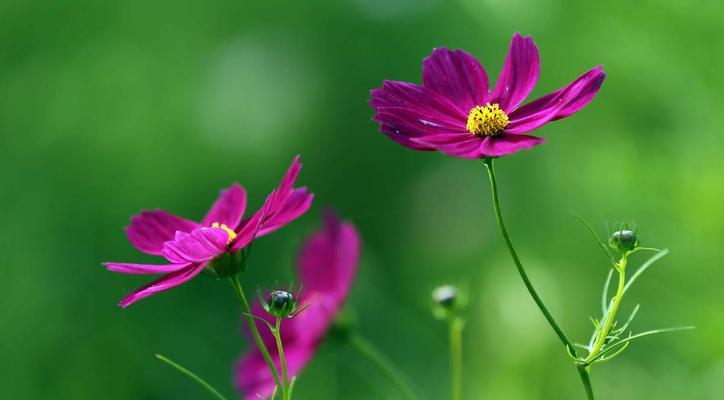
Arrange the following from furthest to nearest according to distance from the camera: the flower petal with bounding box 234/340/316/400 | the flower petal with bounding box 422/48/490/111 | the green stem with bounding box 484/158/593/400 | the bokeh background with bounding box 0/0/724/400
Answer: the bokeh background with bounding box 0/0/724/400
the flower petal with bounding box 234/340/316/400
the flower petal with bounding box 422/48/490/111
the green stem with bounding box 484/158/593/400

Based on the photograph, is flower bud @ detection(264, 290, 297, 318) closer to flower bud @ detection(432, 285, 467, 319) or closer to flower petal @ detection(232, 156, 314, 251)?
flower petal @ detection(232, 156, 314, 251)

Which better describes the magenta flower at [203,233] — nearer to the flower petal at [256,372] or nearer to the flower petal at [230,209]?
the flower petal at [230,209]

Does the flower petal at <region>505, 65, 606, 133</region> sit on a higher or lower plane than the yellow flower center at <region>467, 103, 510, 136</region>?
higher

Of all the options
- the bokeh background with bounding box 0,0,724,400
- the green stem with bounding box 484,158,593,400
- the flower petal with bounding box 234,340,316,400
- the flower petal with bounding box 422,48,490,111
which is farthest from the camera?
the bokeh background with bounding box 0,0,724,400

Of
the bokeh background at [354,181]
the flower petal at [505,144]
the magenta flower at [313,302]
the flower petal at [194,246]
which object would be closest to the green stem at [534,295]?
the flower petal at [505,144]

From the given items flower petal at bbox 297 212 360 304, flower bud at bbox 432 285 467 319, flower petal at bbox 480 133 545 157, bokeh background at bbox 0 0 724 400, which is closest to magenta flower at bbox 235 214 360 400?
flower petal at bbox 297 212 360 304

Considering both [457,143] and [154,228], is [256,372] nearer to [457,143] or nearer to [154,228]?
[154,228]

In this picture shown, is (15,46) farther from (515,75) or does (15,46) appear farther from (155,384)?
(515,75)
